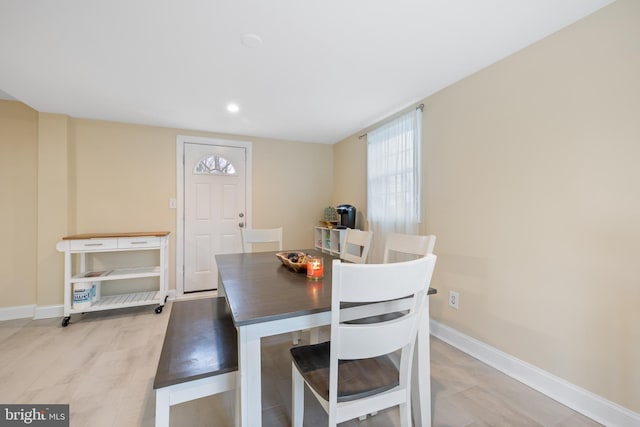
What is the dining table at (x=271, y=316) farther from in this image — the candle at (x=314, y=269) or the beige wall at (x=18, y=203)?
the beige wall at (x=18, y=203)

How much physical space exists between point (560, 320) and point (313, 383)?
1.54 m

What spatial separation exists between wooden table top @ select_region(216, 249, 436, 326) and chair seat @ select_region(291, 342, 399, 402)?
29 centimetres

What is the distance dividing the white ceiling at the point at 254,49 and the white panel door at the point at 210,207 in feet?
2.82

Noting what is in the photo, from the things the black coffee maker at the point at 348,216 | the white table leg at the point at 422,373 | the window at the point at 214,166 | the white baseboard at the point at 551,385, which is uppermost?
the window at the point at 214,166

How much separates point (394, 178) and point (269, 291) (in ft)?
6.62

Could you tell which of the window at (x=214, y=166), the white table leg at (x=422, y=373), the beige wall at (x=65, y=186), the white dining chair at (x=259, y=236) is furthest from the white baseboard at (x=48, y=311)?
the white table leg at (x=422, y=373)

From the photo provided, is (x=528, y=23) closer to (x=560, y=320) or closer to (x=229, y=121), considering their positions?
(x=560, y=320)

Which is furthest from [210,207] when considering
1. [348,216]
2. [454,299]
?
[454,299]

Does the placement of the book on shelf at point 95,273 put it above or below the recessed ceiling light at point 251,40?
below

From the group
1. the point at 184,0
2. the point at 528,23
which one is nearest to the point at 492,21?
the point at 528,23

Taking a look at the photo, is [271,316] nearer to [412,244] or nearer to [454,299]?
[412,244]

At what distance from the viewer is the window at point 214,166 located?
3395mm

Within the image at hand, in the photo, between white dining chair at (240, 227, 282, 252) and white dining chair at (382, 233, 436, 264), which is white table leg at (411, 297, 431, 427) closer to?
white dining chair at (382, 233, 436, 264)

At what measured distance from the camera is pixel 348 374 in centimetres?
106
